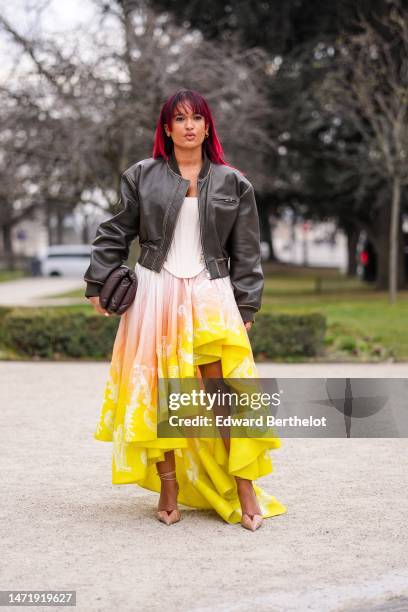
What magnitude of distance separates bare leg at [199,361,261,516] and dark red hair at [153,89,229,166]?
3.18ft

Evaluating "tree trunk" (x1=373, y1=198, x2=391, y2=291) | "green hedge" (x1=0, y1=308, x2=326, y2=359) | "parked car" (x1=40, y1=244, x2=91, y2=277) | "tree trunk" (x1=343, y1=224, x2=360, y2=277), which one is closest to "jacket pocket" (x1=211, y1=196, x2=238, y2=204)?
"green hedge" (x1=0, y1=308, x2=326, y2=359)

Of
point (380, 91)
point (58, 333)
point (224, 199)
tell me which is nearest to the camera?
point (224, 199)

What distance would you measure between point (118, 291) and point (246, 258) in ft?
2.04

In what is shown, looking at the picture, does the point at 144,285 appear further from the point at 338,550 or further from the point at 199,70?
the point at 199,70

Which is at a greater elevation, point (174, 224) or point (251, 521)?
point (174, 224)

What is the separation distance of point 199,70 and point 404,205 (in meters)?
9.33

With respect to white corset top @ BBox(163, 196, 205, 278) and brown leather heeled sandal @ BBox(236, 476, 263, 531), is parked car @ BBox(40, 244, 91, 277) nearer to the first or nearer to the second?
white corset top @ BBox(163, 196, 205, 278)

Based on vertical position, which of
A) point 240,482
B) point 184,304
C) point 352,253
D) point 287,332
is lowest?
point 352,253

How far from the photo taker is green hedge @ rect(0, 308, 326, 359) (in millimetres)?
11430

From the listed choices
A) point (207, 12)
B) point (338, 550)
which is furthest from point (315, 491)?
point (207, 12)

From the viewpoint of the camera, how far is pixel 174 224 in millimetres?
4598

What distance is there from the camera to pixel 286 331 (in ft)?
37.5

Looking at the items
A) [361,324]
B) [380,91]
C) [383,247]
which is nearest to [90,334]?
[361,324]

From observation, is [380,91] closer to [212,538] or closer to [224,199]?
[224,199]
